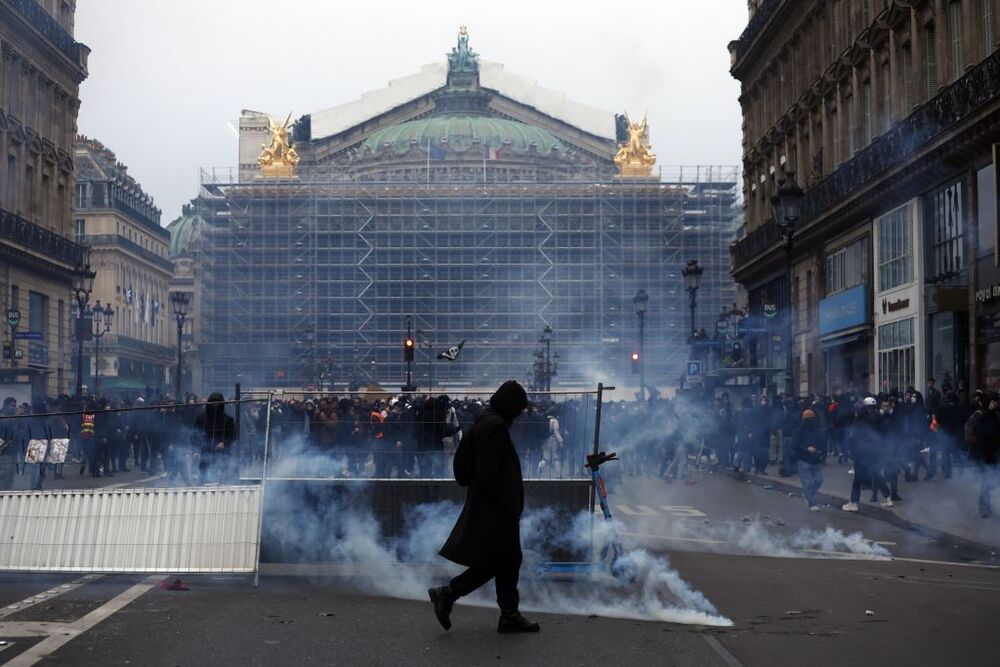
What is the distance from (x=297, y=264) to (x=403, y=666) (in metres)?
70.7

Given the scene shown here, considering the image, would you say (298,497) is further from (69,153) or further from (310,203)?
(310,203)

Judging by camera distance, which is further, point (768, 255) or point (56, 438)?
point (768, 255)

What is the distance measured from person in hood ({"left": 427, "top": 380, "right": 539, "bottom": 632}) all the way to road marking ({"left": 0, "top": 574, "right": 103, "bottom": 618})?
9.75 feet

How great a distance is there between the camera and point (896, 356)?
1198 inches

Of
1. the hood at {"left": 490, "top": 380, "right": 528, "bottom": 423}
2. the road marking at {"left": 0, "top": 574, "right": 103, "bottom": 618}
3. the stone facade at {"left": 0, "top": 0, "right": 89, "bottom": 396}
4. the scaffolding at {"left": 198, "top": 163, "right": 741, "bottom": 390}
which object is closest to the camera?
the hood at {"left": 490, "top": 380, "right": 528, "bottom": 423}

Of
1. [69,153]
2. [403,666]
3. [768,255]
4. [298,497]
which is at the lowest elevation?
[403,666]

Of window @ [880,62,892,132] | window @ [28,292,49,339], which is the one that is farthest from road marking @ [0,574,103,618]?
window @ [28,292,49,339]

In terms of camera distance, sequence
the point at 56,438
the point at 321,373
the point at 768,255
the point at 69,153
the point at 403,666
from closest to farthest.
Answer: the point at 403,666 < the point at 56,438 < the point at 768,255 < the point at 69,153 < the point at 321,373

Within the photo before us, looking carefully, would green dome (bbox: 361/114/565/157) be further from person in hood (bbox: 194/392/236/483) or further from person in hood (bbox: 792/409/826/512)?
person in hood (bbox: 194/392/236/483)

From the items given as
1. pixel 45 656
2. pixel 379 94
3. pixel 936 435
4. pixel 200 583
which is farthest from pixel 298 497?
pixel 379 94

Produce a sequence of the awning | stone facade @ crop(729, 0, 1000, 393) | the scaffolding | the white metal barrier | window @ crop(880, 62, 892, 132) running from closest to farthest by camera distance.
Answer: the white metal barrier < stone facade @ crop(729, 0, 1000, 393) < window @ crop(880, 62, 892, 132) < the awning < the scaffolding

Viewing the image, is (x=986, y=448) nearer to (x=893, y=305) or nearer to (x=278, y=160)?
(x=893, y=305)

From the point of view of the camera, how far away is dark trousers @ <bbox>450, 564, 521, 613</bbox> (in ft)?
27.0

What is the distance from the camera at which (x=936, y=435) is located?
73.6 ft
